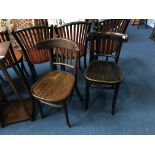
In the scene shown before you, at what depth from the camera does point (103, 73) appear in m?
1.70

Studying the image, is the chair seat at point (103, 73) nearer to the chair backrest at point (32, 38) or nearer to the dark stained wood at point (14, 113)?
the chair backrest at point (32, 38)

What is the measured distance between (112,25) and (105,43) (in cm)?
27

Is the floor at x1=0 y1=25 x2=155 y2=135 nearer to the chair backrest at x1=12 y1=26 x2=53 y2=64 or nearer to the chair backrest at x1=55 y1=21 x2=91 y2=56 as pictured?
the chair backrest at x1=12 y1=26 x2=53 y2=64

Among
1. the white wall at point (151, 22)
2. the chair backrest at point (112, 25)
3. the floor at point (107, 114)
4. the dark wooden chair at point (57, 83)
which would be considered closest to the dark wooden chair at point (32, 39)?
the dark wooden chair at point (57, 83)

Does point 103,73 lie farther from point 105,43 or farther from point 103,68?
point 105,43

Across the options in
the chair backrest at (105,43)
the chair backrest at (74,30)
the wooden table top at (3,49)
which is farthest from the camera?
the chair backrest at (74,30)

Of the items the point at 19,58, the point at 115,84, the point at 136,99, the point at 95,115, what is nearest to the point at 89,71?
the point at 115,84

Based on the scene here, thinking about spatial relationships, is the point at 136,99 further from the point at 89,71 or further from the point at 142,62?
the point at 142,62

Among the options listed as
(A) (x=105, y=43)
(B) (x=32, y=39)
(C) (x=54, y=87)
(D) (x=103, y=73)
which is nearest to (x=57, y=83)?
(C) (x=54, y=87)

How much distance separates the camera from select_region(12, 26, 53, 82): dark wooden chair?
1815 millimetres

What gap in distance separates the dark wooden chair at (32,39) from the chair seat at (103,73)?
66 centimetres

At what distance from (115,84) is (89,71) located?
0.32m

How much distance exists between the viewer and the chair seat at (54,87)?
148 cm

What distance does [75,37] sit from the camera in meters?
2.05
